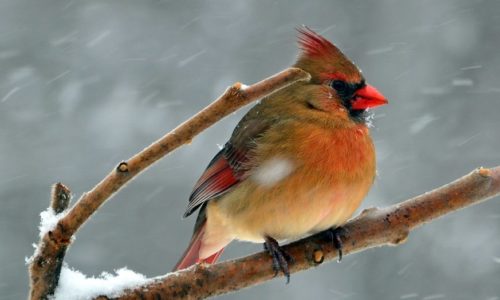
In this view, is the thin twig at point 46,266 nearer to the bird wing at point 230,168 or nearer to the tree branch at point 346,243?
the tree branch at point 346,243

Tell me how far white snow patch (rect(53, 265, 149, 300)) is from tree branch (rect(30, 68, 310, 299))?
0.04m

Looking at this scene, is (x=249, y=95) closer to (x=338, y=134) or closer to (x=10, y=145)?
(x=338, y=134)

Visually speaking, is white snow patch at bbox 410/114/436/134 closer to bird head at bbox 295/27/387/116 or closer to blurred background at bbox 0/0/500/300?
blurred background at bbox 0/0/500/300

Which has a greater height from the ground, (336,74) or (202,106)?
(202,106)

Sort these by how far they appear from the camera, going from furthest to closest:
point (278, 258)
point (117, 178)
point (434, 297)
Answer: point (434, 297), point (278, 258), point (117, 178)

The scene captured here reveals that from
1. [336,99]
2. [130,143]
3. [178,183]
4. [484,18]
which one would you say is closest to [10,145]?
[130,143]

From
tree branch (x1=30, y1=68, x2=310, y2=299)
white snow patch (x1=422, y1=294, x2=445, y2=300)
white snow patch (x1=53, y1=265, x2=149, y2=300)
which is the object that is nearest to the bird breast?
white snow patch (x1=53, y1=265, x2=149, y2=300)

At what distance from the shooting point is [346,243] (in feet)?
9.61

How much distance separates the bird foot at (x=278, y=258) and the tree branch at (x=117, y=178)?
0.84 meters

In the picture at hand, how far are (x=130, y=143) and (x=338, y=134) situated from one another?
213 inches

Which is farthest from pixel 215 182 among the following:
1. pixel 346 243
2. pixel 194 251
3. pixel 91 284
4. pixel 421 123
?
pixel 421 123

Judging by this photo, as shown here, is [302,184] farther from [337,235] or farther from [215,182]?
[215,182]

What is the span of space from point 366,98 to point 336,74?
144 mm

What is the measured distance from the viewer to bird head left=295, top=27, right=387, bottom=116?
11.1 feet
